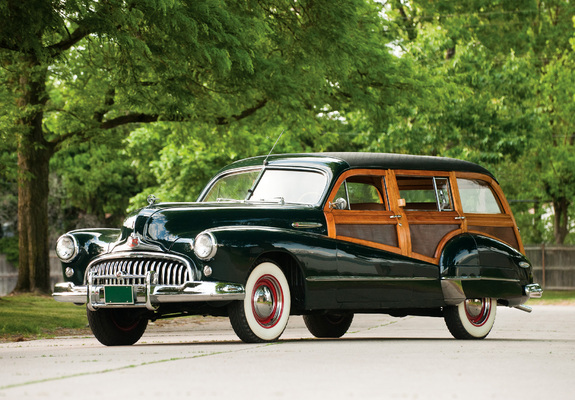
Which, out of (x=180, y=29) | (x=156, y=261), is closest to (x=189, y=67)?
(x=180, y=29)

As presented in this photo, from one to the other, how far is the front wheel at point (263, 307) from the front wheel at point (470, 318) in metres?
2.62

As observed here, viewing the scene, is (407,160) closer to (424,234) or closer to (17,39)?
(424,234)

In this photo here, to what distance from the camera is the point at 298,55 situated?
65.0 feet

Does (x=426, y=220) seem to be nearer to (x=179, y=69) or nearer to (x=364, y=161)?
(x=364, y=161)

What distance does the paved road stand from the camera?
6.79 m

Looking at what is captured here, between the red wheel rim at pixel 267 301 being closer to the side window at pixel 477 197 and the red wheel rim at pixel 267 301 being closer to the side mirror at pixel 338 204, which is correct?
the side mirror at pixel 338 204

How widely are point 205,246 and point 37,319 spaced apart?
26.8ft

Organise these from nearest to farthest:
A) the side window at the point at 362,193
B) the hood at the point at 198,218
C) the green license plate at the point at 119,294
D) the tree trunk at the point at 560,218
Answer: the green license plate at the point at 119,294 < the hood at the point at 198,218 < the side window at the point at 362,193 < the tree trunk at the point at 560,218

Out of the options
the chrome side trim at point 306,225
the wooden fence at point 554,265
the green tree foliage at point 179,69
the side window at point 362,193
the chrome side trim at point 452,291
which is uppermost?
the green tree foliage at point 179,69

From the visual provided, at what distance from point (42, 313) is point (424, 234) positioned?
9159mm

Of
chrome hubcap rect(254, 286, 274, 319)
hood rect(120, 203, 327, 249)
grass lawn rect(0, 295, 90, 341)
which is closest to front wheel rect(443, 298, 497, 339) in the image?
hood rect(120, 203, 327, 249)

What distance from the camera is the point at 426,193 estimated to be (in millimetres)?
13031

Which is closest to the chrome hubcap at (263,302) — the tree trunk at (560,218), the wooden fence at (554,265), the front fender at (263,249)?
the front fender at (263,249)

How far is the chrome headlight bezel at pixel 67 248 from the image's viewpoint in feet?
38.0
